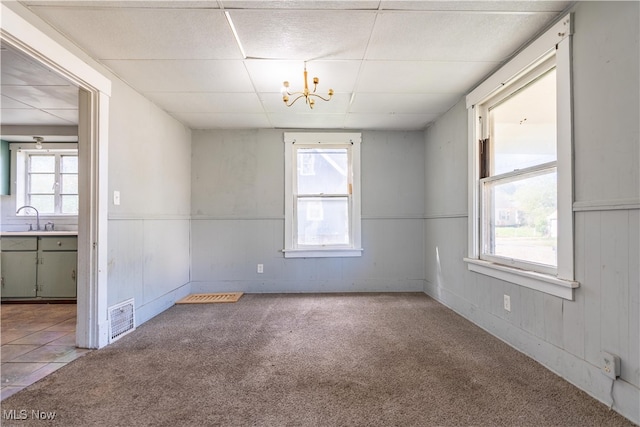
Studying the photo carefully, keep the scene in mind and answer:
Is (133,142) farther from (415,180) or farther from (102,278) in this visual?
(415,180)

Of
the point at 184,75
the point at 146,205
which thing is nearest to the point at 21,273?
the point at 146,205

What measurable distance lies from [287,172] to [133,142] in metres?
1.88

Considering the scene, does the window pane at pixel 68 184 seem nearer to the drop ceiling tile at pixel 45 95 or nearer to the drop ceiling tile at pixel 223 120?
the drop ceiling tile at pixel 45 95

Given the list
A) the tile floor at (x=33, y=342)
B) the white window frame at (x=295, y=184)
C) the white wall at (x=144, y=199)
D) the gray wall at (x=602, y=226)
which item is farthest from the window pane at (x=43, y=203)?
the gray wall at (x=602, y=226)

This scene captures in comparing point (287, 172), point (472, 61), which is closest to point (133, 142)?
point (287, 172)

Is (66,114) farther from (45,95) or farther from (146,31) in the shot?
(146,31)

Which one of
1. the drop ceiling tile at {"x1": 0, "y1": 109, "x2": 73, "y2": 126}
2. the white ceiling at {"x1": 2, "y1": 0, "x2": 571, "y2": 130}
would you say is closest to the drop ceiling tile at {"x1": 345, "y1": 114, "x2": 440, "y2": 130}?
the white ceiling at {"x1": 2, "y1": 0, "x2": 571, "y2": 130}

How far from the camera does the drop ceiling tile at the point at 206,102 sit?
3014 mm

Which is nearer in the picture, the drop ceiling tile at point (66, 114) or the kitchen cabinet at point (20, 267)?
the drop ceiling tile at point (66, 114)

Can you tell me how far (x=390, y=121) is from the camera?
12.7 ft

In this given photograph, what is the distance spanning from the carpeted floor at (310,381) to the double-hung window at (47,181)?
2795mm

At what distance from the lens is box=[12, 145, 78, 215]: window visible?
14.0 ft

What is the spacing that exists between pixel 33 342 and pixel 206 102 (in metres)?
2.62

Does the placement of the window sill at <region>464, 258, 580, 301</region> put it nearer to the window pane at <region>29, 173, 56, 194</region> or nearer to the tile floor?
the tile floor
